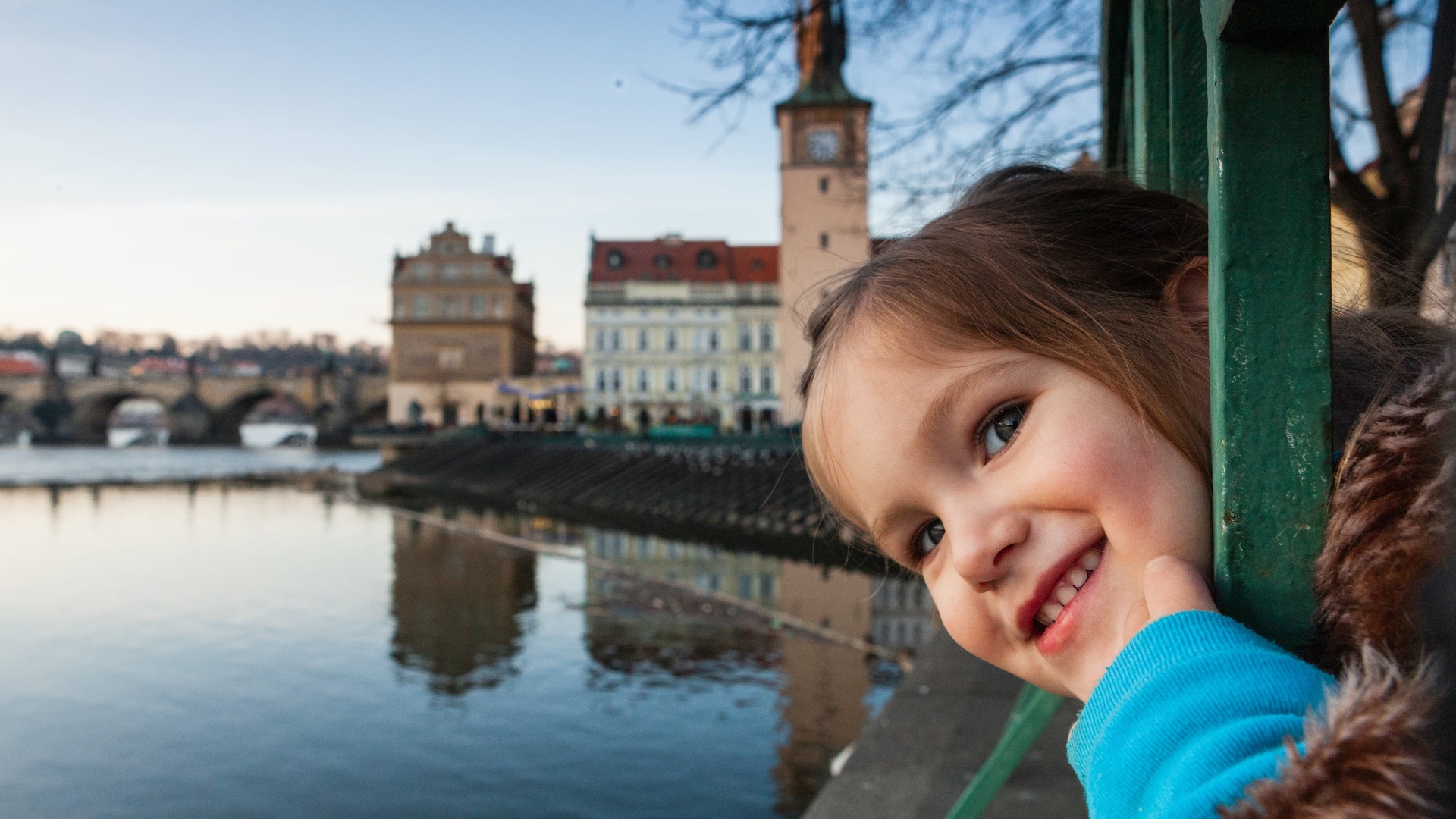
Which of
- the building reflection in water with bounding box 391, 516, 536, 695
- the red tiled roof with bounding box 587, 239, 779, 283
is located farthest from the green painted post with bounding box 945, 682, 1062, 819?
the red tiled roof with bounding box 587, 239, 779, 283

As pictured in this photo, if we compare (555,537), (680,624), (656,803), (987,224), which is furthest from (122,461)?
(987,224)

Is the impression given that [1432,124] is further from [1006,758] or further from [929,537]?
[929,537]

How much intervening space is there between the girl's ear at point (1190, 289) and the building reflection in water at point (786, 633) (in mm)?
3201

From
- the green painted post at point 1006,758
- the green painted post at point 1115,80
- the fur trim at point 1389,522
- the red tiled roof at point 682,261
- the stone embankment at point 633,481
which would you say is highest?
the red tiled roof at point 682,261

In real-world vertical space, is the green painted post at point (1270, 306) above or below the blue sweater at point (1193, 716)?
above

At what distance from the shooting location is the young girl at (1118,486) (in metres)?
0.55

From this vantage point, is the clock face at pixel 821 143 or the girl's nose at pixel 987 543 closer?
the girl's nose at pixel 987 543

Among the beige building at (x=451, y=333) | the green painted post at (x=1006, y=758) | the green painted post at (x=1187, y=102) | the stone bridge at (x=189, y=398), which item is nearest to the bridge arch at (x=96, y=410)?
the stone bridge at (x=189, y=398)

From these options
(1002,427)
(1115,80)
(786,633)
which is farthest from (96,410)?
(1002,427)

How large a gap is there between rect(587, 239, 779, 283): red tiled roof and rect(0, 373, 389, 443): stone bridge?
19.9m

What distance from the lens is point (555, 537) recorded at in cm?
1634

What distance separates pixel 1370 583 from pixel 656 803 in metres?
4.73

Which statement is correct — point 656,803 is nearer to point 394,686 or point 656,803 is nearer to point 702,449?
point 394,686

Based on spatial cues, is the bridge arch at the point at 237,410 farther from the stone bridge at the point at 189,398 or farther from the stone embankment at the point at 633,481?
the stone embankment at the point at 633,481
